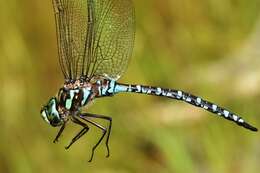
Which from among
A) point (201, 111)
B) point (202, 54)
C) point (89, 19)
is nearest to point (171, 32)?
point (202, 54)

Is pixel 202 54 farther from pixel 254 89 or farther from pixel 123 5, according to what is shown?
pixel 123 5

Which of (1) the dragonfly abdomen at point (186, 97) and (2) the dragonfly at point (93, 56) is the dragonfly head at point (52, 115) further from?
(1) the dragonfly abdomen at point (186, 97)

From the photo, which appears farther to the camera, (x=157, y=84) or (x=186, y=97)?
(x=157, y=84)

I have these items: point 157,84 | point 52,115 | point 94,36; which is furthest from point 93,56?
point 157,84

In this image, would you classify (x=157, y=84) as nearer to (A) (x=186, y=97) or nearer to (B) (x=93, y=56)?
(A) (x=186, y=97)

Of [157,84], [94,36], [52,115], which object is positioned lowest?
[52,115]

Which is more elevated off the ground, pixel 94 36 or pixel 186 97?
pixel 94 36

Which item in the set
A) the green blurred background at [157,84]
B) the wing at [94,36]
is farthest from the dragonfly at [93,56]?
the green blurred background at [157,84]
